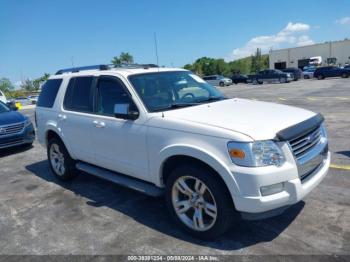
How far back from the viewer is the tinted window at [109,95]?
4.52m

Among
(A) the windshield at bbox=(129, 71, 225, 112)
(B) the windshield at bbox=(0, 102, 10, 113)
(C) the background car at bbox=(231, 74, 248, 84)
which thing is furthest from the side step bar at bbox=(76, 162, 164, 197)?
(C) the background car at bbox=(231, 74, 248, 84)

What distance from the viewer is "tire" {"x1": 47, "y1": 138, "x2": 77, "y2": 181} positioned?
5.81m

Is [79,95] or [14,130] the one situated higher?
[79,95]

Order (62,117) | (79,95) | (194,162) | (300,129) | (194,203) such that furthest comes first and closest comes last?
(62,117) < (79,95) < (194,203) < (194,162) < (300,129)

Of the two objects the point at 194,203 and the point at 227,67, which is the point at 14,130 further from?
the point at 227,67

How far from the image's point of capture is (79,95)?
5.38 meters

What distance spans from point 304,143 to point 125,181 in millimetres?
2273

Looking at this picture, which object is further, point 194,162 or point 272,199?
point 194,162

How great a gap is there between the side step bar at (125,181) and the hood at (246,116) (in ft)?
3.05

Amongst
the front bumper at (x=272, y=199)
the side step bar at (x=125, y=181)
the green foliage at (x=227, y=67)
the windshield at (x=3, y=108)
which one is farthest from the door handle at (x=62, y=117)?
the green foliage at (x=227, y=67)

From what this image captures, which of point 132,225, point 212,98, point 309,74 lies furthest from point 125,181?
point 309,74

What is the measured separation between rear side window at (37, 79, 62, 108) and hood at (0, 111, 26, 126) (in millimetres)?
2655

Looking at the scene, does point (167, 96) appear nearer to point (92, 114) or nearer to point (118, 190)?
point (92, 114)

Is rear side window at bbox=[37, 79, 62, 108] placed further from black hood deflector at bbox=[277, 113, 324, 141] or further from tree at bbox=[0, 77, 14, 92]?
tree at bbox=[0, 77, 14, 92]
